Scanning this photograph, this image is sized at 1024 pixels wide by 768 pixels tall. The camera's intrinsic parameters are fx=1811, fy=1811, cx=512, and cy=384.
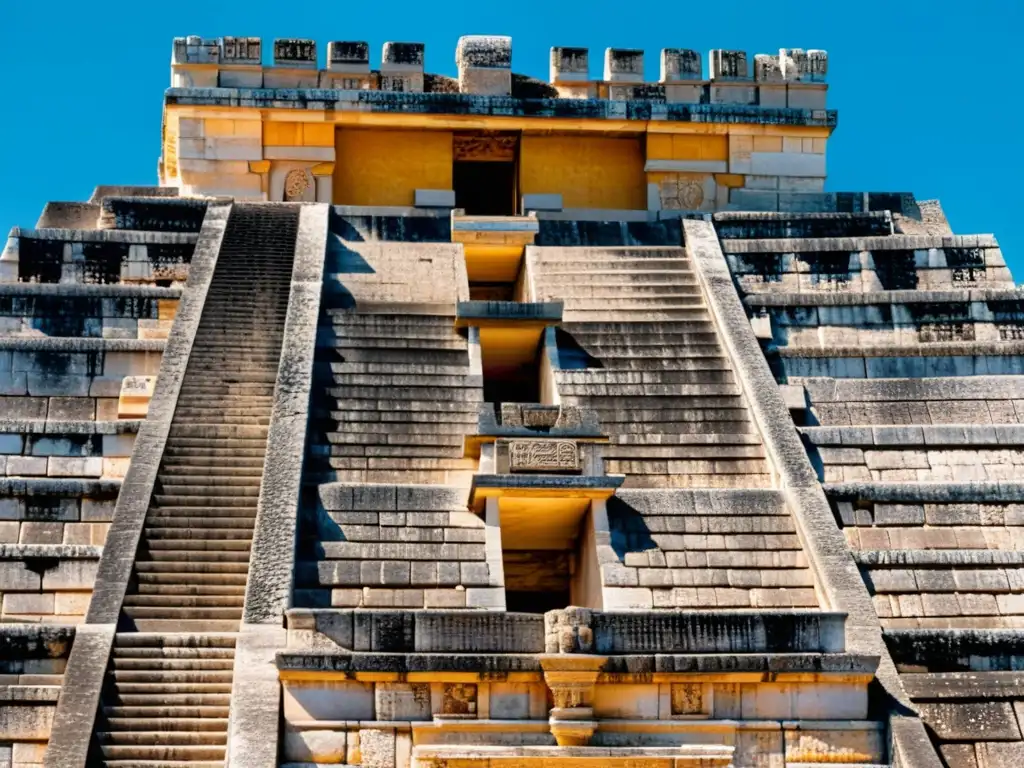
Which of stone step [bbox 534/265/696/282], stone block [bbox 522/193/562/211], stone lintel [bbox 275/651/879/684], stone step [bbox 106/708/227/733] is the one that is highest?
stone block [bbox 522/193/562/211]

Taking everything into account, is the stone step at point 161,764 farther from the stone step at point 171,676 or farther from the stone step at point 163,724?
the stone step at point 171,676

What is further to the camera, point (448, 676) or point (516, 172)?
point (516, 172)

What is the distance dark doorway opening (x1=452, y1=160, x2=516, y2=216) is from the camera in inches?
1267

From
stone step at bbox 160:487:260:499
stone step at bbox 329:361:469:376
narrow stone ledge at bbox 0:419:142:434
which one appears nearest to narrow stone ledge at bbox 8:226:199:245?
stone step at bbox 329:361:469:376

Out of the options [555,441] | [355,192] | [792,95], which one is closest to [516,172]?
[355,192]

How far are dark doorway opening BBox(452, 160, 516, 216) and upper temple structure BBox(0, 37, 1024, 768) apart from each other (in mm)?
71

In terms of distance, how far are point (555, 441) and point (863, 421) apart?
16.3 feet

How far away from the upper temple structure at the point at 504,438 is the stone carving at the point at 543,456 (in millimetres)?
51

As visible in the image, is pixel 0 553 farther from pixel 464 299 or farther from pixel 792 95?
pixel 792 95

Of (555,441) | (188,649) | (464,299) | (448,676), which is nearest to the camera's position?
(448,676)

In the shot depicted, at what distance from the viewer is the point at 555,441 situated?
2011 cm

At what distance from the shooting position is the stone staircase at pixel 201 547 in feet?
56.6

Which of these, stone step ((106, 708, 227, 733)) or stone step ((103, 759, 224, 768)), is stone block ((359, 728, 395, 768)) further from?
stone step ((106, 708, 227, 733))

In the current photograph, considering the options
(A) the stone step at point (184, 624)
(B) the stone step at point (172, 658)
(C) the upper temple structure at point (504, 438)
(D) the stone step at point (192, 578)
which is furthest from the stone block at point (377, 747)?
(D) the stone step at point (192, 578)
